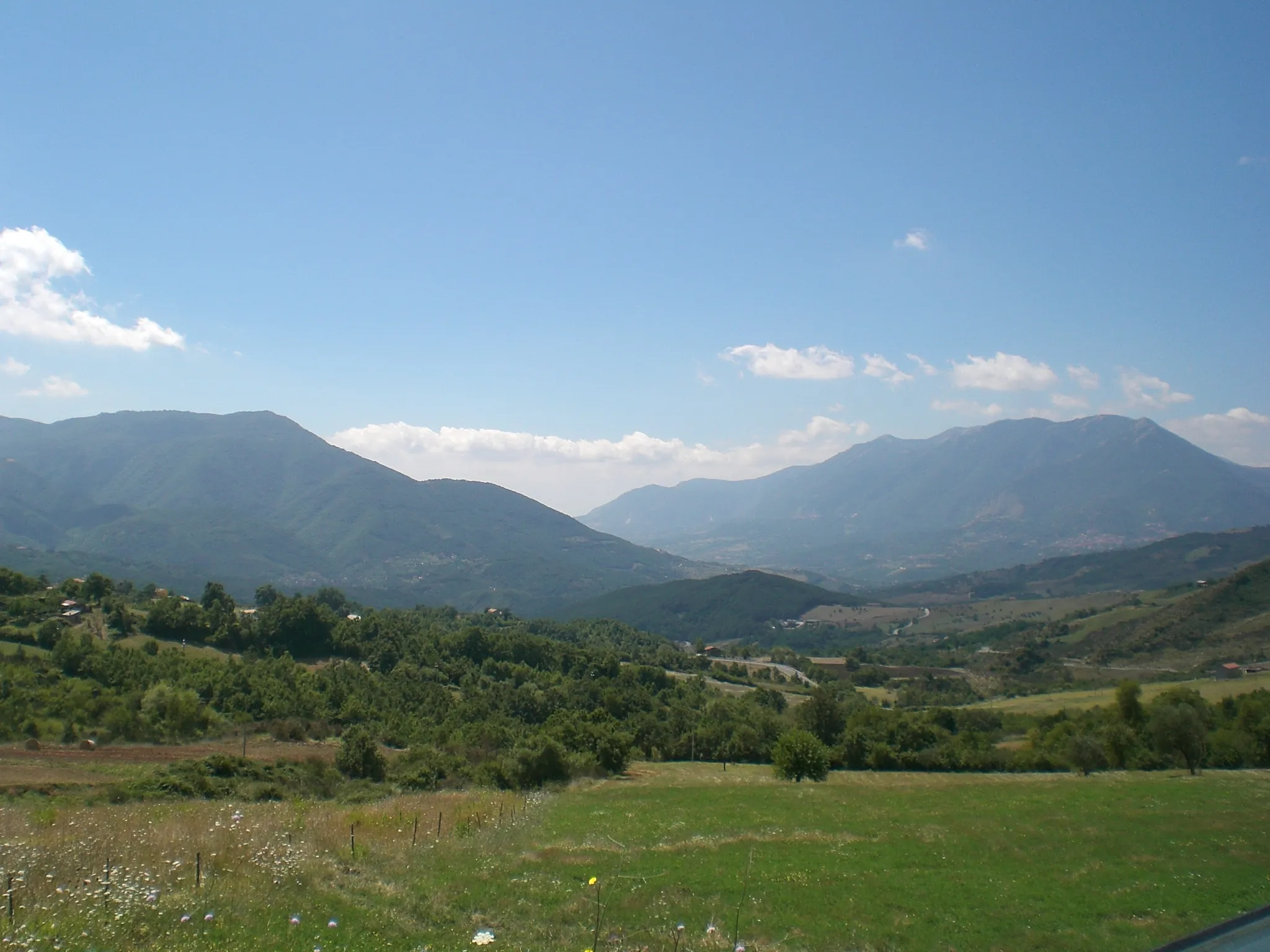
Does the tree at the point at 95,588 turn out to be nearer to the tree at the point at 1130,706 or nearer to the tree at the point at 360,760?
the tree at the point at 360,760

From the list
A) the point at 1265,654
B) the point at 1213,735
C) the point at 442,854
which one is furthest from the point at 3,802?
the point at 1265,654

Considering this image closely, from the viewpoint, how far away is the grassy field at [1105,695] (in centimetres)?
7881

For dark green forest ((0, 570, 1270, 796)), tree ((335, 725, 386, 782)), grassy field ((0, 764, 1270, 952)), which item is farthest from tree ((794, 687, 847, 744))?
grassy field ((0, 764, 1270, 952))

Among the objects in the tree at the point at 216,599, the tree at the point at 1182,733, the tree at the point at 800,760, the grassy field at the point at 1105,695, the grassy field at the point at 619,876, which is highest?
the grassy field at the point at 619,876

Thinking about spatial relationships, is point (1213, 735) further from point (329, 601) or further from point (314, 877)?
point (329, 601)

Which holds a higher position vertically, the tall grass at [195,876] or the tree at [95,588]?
the tall grass at [195,876]

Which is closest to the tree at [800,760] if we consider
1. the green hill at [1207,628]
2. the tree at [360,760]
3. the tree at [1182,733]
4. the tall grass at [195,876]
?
the tree at [1182,733]

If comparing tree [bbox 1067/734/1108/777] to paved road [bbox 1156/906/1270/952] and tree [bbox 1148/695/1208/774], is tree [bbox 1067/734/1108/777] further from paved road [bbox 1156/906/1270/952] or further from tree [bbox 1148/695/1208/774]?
paved road [bbox 1156/906/1270/952]

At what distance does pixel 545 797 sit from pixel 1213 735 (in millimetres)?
49238

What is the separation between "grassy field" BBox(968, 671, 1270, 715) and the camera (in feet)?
259

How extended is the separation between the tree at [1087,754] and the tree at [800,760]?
1830cm

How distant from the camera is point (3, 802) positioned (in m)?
24.2

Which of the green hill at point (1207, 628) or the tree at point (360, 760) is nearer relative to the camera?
the tree at point (360, 760)

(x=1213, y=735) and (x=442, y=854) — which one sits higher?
(x=442, y=854)
